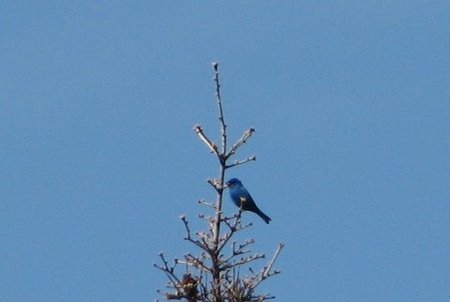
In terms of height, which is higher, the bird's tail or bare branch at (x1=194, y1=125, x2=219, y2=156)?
the bird's tail

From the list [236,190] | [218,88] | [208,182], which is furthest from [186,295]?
→ [236,190]

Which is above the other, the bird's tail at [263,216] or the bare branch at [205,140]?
the bird's tail at [263,216]

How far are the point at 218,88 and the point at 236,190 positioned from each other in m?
4.23

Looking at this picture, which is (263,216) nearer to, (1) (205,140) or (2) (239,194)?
(2) (239,194)

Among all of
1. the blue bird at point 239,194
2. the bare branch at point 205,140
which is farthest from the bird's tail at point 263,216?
the bare branch at point 205,140

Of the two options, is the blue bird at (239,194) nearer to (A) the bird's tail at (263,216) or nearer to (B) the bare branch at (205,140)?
(A) the bird's tail at (263,216)

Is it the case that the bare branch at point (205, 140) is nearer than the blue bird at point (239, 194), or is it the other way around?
the bare branch at point (205, 140)

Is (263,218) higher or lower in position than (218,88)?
higher

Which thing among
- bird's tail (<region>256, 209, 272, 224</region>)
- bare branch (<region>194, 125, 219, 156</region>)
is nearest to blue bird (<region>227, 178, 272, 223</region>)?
bird's tail (<region>256, 209, 272, 224</region>)

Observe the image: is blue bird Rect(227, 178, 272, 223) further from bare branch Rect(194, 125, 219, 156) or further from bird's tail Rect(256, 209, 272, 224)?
bare branch Rect(194, 125, 219, 156)

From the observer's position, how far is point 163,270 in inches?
482

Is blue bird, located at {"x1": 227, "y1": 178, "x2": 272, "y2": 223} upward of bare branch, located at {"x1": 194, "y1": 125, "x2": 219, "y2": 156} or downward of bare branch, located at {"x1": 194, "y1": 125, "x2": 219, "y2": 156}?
upward

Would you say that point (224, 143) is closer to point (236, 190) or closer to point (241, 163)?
point (241, 163)

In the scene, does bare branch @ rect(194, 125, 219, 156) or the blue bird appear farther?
the blue bird
